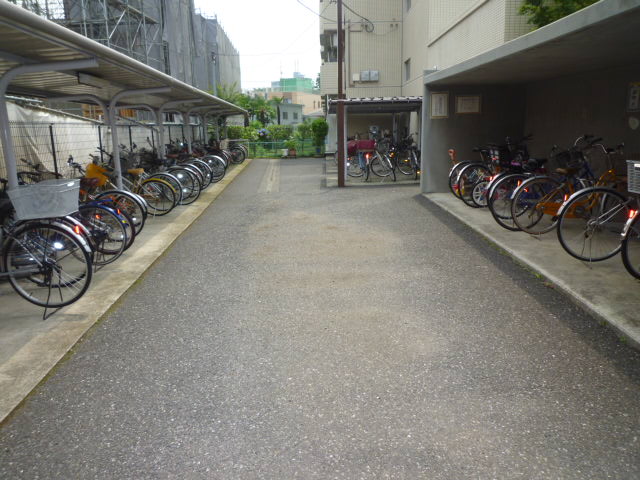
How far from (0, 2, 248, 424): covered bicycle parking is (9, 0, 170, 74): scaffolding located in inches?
404

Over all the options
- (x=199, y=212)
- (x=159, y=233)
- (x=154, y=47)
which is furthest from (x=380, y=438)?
(x=154, y=47)

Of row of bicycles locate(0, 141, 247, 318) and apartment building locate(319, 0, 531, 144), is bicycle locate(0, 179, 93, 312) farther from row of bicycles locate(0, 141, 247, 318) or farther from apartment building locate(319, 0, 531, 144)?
apartment building locate(319, 0, 531, 144)

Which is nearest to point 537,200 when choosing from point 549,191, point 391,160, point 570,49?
point 549,191

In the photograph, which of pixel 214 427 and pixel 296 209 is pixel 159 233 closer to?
pixel 296 209

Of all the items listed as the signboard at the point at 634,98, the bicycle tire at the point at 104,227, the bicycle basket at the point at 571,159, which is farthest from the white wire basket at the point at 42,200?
the signboard at the point at 634,98

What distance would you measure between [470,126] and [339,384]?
8.74 m

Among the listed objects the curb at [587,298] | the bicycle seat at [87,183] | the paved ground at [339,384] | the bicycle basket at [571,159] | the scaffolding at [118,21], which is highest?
the scaffolding at [118,21]

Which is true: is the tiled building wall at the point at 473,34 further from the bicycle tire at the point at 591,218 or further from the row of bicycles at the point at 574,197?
the bicycle tire at the point at 591,218

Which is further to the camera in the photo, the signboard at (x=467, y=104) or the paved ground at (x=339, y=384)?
the signboard at (x=467, y=104)

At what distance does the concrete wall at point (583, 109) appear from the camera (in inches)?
274

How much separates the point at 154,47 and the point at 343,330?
2145 cm

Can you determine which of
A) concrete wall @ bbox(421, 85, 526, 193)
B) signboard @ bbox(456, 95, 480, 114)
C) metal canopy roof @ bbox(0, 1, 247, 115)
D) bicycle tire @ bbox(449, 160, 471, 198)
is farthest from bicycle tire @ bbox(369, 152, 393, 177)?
metal canopy roof @ bbox(0, 1, 247, 115)

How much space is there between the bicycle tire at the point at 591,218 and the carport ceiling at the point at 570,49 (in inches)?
59.1

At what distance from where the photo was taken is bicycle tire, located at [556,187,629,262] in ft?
16.7
